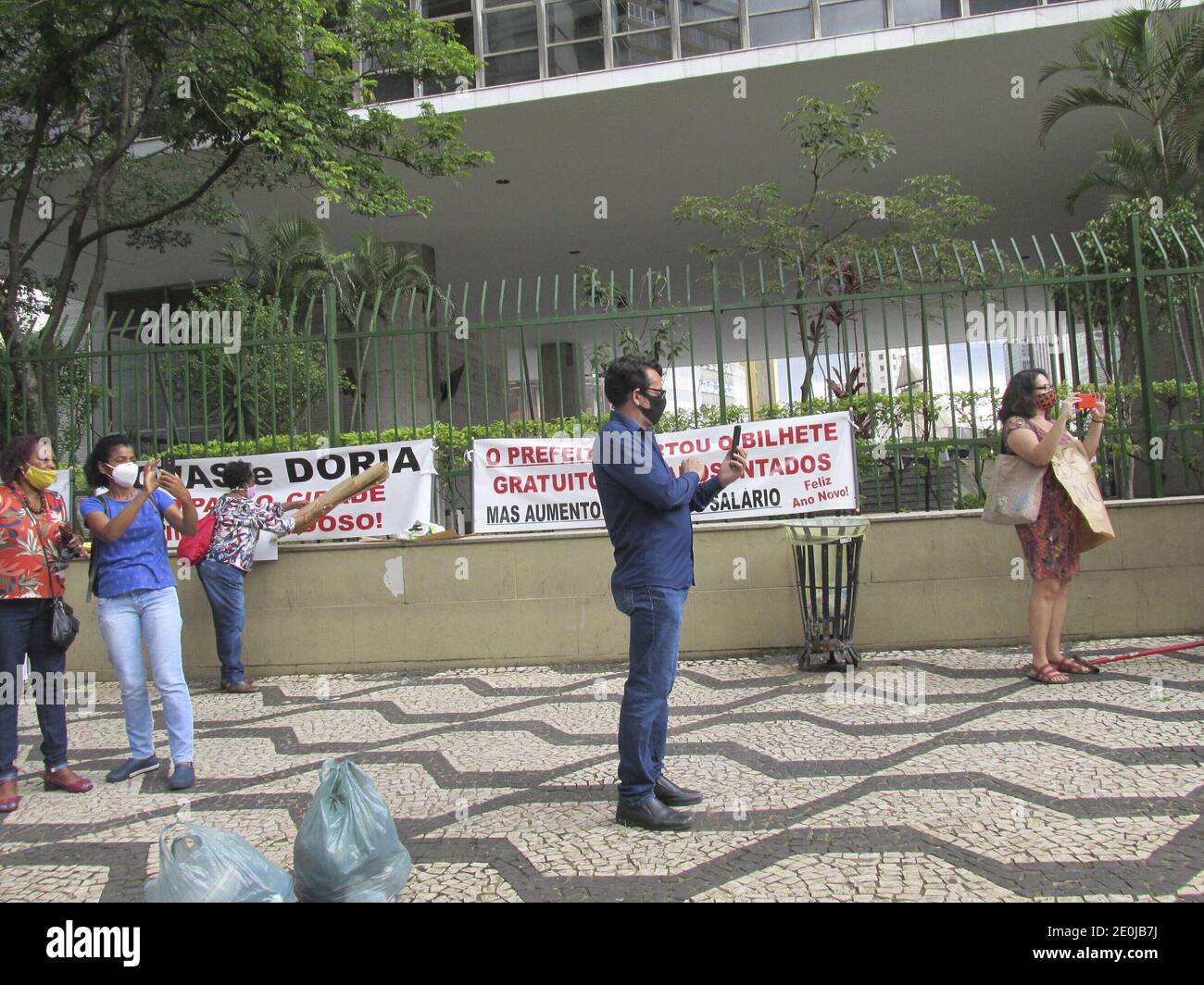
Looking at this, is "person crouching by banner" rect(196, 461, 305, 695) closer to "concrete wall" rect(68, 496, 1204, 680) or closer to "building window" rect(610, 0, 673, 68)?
"concrete wall" rect(68, 496, 1204, 680)

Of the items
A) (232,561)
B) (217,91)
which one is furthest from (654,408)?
(217,91)

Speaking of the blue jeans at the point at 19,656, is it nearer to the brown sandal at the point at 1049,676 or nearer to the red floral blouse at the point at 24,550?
the red floral blouse at the point at 24,550

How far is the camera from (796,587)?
679cm

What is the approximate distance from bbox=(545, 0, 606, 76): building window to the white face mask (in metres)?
11.7

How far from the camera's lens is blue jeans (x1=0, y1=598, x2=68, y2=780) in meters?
4.41

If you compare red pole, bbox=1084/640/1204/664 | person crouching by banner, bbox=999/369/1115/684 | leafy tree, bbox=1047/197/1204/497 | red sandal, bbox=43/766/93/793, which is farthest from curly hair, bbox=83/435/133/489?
leafy tree, bbox=1047/197/1204/497

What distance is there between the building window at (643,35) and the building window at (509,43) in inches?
49.9

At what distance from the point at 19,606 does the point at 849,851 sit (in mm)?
3693

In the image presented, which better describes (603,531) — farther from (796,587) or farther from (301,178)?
(301,178)

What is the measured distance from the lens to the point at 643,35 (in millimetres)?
14453

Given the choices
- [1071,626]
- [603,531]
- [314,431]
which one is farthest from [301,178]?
[1071,626]

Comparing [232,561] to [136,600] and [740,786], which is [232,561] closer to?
[136,600]

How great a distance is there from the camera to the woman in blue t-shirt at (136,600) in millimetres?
4656

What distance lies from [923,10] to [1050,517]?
10.3 m
